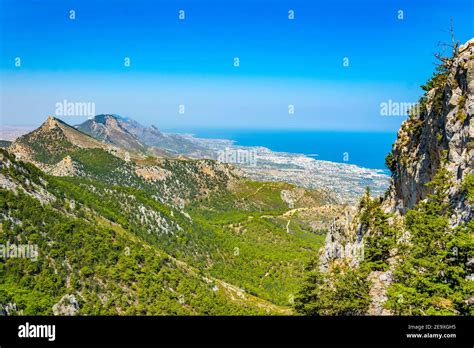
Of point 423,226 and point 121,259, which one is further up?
point 423,226

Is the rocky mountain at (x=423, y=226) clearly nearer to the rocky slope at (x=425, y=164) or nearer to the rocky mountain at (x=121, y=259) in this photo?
the rocky slope at (x=425, y=164)

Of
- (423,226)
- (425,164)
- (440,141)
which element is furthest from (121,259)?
(423,226)

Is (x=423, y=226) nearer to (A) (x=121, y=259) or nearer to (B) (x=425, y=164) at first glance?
(B) (x=425, y=164)

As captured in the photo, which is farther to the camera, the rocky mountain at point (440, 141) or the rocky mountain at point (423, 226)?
the rocky mountain at point (440, 141)

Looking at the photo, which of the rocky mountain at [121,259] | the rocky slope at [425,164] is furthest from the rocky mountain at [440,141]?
the rocky mountain at [121,259]

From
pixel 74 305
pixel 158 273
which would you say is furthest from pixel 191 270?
pixel 74 305

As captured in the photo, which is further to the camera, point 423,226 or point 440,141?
point 440,141

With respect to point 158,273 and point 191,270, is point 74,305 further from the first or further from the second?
point 191,270

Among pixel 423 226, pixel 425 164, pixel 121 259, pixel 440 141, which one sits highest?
pixel 440 141
